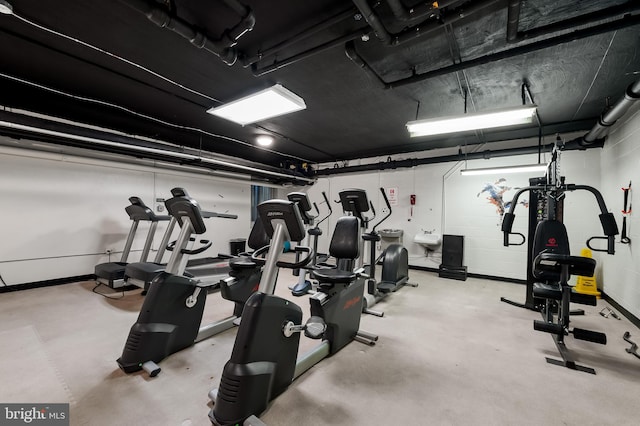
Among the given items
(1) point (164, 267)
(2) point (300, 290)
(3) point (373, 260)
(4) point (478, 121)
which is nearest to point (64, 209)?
(1) point (164, 267)

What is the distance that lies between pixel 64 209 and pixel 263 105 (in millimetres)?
4515

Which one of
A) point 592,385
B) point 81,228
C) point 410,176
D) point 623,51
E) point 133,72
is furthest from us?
point 410,176

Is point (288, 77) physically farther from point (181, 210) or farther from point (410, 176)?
point (410, 176)

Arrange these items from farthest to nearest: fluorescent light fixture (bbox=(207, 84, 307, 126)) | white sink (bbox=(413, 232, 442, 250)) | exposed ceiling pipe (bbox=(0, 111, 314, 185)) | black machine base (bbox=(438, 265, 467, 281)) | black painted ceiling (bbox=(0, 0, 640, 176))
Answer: white sink (bbox=(413, 232, 442, 250)) < black machine base (bbox=(438, 265, 467, 281)) < exposed ceiling pipe (bbox=(0, 111, 314, 185)) < fluorescent light fixture (bbox=(207, 84, 307, 126)) < black painted ceiling (bbox=(0, 0, 640, 176))

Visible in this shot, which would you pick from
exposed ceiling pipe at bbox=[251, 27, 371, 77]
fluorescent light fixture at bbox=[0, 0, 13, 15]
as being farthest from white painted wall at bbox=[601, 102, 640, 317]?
fluorescent light fixture at bbox=[0, 0, 13, 15]

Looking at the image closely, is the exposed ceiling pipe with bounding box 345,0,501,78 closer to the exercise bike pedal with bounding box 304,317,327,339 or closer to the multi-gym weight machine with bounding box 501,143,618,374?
the multi-gym weight machine with bounding box 501,143,618,374

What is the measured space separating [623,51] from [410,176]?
419cm

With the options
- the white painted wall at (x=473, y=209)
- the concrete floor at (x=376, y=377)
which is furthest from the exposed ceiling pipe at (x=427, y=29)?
the white painted wall at (x=473, y=209)

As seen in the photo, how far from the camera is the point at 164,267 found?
14.2 ft

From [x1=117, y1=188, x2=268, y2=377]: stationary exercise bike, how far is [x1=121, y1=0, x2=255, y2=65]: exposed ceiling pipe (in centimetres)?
135

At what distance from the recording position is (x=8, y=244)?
4.18 meters

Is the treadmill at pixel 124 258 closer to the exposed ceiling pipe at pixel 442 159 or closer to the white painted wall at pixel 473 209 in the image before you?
the exposed ceiling pipe at pixel 442 159

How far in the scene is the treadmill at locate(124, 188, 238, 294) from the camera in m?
3.13

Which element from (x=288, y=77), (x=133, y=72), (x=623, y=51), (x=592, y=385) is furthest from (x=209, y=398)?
(x=623, y=51)
